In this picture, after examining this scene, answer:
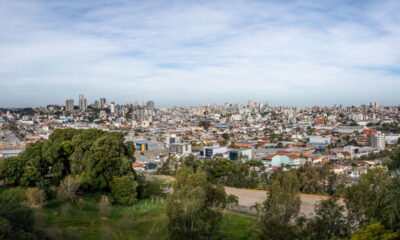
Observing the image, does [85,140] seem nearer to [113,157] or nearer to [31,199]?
[113,157]

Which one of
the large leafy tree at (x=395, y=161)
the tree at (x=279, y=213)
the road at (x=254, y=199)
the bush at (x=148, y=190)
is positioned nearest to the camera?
the tree at (x=279, y=213)

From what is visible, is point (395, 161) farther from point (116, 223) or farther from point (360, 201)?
point (116, 223)

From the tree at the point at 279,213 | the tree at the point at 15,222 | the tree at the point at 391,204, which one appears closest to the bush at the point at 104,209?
the tree at the point at 15,222

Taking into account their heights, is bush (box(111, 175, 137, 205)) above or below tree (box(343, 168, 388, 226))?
below

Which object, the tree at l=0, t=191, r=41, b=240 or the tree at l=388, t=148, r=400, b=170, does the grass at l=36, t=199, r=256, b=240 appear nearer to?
the tree at l=0, t=191, r=41, b=240

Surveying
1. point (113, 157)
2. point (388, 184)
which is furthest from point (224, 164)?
point (388, 184)

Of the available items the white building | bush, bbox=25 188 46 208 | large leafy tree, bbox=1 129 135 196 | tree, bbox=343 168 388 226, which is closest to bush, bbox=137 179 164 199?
large leafy tree, bbox=1 129 135 196

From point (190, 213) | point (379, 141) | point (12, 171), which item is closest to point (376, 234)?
point (190, 213)

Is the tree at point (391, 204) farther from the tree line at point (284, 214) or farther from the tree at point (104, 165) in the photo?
the tree at point (104, 165)
